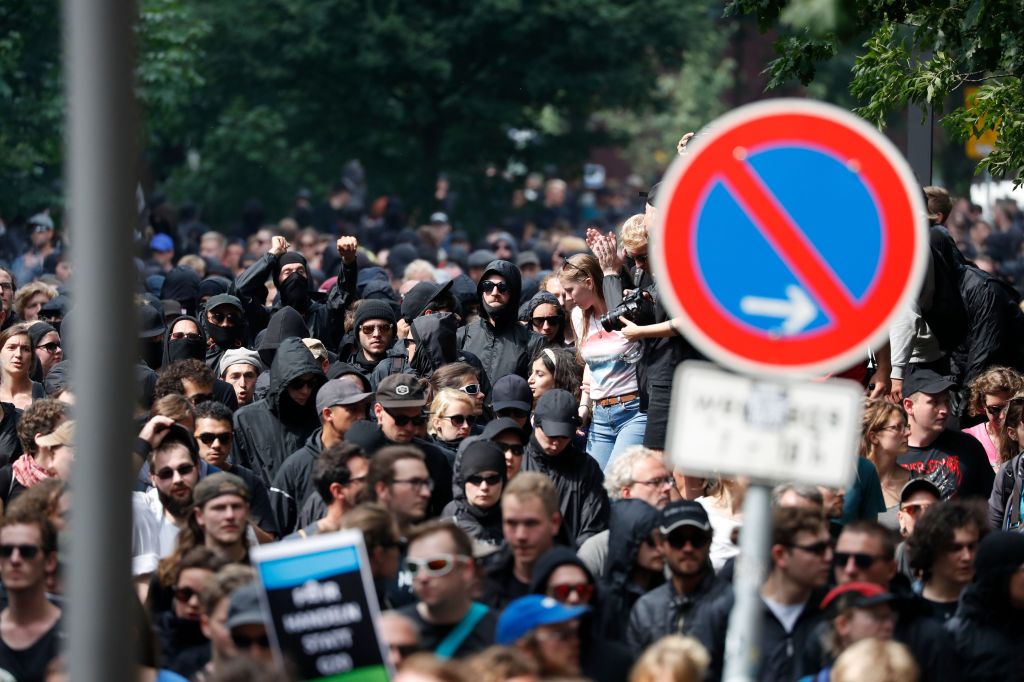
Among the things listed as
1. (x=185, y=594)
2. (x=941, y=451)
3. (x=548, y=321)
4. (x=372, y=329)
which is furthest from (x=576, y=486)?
(x=372, y=329)

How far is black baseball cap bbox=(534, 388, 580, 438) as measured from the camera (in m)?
10.6

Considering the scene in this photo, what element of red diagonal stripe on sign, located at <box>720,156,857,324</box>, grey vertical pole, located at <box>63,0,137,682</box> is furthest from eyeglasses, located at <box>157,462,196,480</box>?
red diagonal stripe on sign, located at <box>720,156,857,324</box>

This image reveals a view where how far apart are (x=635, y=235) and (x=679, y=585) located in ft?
11.2

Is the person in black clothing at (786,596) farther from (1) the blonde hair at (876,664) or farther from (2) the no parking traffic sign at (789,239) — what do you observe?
(2) the no parking traffic sign at (789,239)

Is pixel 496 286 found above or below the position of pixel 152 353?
below

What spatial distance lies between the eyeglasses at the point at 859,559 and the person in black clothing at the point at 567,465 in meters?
2.36

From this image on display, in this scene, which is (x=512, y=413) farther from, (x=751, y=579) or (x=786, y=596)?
(x=751, y=579)

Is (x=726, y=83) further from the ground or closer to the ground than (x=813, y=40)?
further from the ground

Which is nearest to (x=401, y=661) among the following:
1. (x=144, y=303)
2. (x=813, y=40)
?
(x=813, y=40)

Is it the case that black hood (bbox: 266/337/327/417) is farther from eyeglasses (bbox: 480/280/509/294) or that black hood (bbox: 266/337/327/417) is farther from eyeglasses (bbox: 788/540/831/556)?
eyeglasses (bbox: 788/540/831/556)

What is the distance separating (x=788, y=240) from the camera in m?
4.97

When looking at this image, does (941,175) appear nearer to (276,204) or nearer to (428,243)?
(276,204)

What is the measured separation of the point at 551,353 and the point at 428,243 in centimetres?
1247

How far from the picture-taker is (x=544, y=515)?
334 inches
